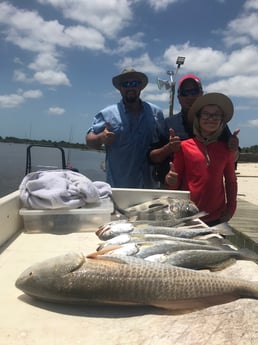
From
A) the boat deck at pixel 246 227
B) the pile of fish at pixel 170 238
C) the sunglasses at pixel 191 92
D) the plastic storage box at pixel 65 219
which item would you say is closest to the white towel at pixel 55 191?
the plastic storage box at pixel 65 219

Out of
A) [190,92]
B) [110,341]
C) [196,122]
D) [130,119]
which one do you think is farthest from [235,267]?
[130,119]

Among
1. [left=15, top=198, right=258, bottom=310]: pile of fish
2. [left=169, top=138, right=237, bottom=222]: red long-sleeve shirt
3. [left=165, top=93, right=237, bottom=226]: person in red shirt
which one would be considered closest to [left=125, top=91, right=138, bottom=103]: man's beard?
[left=165, top=93, right=237, bottom=226]: person in red shirt

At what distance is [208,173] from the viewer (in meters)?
4.51

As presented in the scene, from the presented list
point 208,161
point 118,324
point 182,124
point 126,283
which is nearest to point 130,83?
point 182,124

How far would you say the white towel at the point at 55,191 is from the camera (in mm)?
3998

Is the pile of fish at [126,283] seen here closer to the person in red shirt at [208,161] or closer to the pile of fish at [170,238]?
the pile of fish at [170,238]

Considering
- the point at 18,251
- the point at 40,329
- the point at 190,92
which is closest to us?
the point at 40,329

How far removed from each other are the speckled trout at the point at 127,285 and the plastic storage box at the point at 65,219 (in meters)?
1.54

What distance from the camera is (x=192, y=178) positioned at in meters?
4.66

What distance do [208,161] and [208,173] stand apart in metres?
0.14

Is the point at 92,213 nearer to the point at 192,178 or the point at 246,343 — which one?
the point at 192,178

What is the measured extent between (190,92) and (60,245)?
2.70 metres

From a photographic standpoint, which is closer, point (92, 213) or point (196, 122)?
point (92, 213)

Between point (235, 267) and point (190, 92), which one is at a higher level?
point (190, 92)
